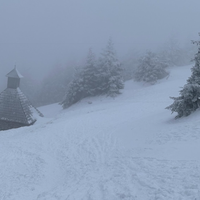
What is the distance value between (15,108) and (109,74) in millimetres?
14654

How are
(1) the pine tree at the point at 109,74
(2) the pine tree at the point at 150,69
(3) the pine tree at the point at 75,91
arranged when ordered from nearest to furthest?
(1) the pine tree at the point at 109,74
(3) the pine tree at the point at 75,91
(2) the pine tree at the point at 150,69

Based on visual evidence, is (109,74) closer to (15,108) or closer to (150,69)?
(150,69)

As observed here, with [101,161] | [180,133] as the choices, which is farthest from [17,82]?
[180,133]

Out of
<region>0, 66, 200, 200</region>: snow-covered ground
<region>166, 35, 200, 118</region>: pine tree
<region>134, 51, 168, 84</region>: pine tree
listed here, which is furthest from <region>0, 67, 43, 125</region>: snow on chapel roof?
<region>134, 51, 168, 84</region>: pine tree

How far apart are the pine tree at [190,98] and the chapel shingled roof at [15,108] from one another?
15.8m

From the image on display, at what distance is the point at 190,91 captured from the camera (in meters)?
10.1

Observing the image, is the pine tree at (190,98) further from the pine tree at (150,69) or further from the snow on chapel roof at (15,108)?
the pine tree at (150,69)

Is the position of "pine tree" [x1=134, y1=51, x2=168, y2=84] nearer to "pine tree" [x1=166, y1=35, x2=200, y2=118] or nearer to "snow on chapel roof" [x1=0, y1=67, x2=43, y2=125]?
"snow on chapel roof" [x1=0, y1=67, x2=43, y2=125]

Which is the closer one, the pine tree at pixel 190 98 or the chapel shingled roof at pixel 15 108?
the pine tree at pixel 190 98

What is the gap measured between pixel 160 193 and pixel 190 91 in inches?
269

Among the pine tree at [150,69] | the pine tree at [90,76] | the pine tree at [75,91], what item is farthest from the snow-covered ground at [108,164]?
the pine tree at [150,69]

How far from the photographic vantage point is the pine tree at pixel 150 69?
33125 millimetres

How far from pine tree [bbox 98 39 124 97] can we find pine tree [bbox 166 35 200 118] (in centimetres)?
1834

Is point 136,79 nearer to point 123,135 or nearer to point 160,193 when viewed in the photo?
point 123,135
